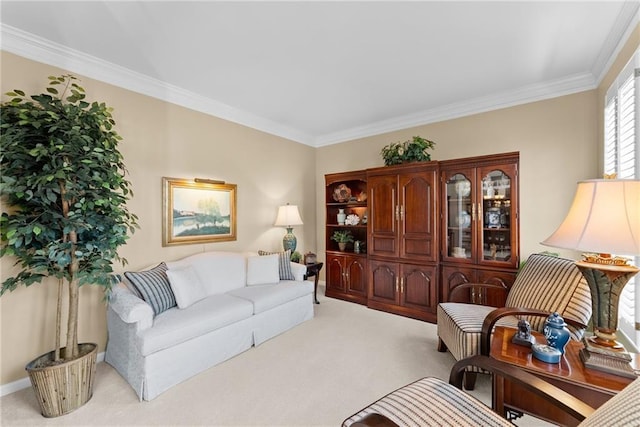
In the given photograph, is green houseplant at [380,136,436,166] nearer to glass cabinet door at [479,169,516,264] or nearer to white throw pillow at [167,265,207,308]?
glass cabinet door at [479,169,516,264]

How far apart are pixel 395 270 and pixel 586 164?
237cm

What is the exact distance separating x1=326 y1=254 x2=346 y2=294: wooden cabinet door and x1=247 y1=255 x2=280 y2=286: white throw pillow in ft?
3.80

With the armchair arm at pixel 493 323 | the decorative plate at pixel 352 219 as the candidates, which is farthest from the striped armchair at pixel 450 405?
the decorative plate at pixel 352 219

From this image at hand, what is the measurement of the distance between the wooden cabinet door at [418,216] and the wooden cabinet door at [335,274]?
1.09 metres

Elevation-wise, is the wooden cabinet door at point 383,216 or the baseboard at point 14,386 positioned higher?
the wooden cabinet door at point 383,216

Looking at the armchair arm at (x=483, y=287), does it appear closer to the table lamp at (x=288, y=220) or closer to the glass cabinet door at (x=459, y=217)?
the glass cabinet door at (x=459, y=217)

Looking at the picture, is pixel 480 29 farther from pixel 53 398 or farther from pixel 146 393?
pixel 53 398

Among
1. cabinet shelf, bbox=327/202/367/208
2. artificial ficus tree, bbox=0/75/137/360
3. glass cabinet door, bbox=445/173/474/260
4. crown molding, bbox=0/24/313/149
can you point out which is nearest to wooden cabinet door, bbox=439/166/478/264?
glass cabinet door, bbox=445/173/474/260

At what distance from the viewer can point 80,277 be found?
6.28 ft

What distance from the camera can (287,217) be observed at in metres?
3.99

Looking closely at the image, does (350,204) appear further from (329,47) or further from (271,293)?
(329,47)

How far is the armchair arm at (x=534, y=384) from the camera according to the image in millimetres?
1066

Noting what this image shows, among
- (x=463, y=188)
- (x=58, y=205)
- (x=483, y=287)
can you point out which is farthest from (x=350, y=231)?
(x=58, y=205)

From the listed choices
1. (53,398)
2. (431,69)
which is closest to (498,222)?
(431,69)
